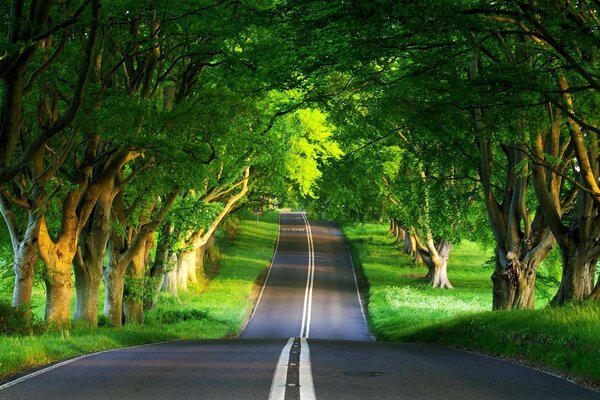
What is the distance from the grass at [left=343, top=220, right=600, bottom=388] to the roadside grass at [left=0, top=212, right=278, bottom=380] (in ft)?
23.5

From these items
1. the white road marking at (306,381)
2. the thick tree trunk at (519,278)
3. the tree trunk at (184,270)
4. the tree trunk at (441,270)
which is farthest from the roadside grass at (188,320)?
the tree trunk at (441,270)

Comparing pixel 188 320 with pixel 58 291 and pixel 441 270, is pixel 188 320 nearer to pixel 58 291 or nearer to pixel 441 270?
pixel 58 291

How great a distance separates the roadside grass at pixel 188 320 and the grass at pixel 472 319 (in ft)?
23.5

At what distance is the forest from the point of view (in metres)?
12.9

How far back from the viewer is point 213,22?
1741 centimetres

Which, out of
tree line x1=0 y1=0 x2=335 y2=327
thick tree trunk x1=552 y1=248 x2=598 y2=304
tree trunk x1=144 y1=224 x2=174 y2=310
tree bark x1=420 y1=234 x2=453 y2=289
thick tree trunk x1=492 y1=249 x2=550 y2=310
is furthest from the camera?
tree bark x1=420 y1=234 x2=453 y2=289

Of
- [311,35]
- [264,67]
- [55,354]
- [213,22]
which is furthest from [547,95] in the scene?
[55,354]

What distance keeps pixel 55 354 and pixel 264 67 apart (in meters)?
6.63

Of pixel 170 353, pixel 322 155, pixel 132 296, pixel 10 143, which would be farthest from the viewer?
pixel 322 155

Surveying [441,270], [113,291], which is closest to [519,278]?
[113,291]

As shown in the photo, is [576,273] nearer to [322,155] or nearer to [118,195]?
[118,195]

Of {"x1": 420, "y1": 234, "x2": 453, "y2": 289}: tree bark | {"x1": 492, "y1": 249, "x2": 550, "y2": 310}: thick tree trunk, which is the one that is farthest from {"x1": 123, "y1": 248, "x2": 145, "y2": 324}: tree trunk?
{"x1": 420, "y1": 234, "x2": 453, "y2": 289}: tree bark

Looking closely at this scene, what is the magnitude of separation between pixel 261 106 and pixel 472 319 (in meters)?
11.4

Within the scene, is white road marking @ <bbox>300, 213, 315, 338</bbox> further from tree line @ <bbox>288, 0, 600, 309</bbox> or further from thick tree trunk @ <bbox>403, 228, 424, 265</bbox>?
tree line @ <bbox>288, 0, 600, 309</bbox>
